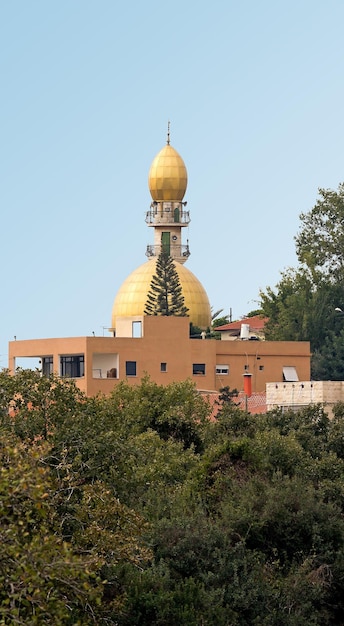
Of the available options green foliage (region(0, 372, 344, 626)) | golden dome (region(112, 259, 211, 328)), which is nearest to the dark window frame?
golden dome (region(112, 259, 211, 328))

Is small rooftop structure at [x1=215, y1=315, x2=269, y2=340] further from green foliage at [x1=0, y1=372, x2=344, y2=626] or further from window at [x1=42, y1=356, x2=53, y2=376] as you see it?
green foliage at [x1=0, y1=372, x2=344, y2=626]

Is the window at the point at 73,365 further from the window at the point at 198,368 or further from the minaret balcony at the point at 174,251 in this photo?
the minaret balcony at the point at 174,251

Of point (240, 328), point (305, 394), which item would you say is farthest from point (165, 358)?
point (240, 328)

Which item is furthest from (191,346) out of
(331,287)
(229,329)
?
(229,329)

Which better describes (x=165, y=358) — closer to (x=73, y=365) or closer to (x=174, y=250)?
(x=73, y=365)

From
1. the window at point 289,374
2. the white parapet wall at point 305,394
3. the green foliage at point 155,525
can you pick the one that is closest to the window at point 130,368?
the window at point 289,374

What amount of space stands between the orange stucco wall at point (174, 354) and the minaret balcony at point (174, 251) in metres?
27.8

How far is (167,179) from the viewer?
103 m

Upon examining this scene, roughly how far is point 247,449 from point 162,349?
3324 cm

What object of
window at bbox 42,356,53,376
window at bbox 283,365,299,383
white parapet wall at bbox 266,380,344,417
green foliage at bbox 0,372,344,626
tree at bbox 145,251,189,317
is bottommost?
green foliage at bbox 0,372,344,626

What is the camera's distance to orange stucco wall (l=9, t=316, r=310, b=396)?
224ft

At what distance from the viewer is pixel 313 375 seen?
81.8m

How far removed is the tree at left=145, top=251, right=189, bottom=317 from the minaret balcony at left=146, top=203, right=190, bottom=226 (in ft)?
42.5

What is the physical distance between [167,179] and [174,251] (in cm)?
416
